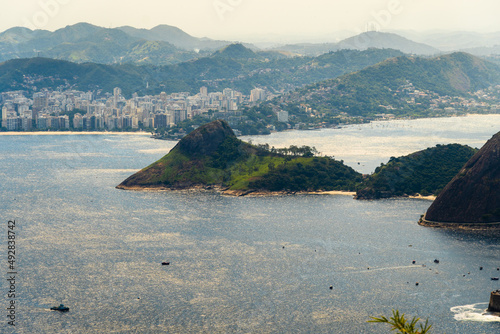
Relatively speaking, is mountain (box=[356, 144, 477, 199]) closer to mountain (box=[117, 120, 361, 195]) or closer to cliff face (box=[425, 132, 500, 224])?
mountain (box=[117, 120, 361, 195])

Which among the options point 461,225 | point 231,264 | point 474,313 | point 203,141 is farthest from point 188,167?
point 474,313

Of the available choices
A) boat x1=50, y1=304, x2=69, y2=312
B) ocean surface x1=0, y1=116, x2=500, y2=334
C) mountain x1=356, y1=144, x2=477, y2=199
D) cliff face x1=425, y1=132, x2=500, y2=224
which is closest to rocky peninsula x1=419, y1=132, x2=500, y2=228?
cliff face x1=425, y1=132, x2=500, y2=224

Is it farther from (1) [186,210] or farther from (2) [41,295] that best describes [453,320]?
(1) [186,210]

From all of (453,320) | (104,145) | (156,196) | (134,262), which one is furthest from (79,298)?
(104,145)

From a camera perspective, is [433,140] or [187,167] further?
[433,140]

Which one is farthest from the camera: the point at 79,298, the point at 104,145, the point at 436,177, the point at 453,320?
the point at 104,145

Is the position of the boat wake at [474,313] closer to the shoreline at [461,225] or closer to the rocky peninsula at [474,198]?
the shoreline at [461,225]

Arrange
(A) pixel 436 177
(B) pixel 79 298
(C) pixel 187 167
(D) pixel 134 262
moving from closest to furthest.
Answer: (B) pixel 79 298 → (D) pixel 134 262 → (A) pixel 436 177 → (C) pixel 187 167
